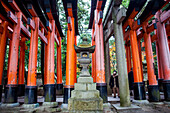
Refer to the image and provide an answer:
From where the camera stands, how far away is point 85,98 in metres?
4.25

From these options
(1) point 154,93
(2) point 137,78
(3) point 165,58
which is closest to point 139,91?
(2) point 137,78

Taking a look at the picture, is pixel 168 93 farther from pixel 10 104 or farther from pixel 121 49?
pixel 10 104

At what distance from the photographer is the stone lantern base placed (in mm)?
4047

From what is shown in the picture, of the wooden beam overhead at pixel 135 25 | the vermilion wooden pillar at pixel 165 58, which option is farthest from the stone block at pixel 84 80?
the vermilion wooden pillar at pixel 165 58

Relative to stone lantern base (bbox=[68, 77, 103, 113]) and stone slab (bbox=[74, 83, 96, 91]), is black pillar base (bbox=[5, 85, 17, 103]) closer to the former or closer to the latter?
stone lantern base (bbox=[68, 77, 103, 113])

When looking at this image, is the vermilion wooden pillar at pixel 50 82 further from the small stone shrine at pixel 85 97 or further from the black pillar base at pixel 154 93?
the black pillar base at pixel 154 93

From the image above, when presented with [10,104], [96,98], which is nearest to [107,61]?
[96,98]

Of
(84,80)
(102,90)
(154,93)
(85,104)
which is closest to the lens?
(85,104)

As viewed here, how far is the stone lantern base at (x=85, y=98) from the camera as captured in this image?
4.05m

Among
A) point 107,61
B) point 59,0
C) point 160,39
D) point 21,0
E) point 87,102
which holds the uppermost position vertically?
point 59,0

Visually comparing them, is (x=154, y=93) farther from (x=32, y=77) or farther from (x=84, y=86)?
(x=32, y=77)

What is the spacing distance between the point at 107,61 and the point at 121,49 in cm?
359

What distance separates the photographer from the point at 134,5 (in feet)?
18.3

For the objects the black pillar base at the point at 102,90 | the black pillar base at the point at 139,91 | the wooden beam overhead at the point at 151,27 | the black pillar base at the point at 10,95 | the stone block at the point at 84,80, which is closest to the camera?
the stone block at the point at 84,80
